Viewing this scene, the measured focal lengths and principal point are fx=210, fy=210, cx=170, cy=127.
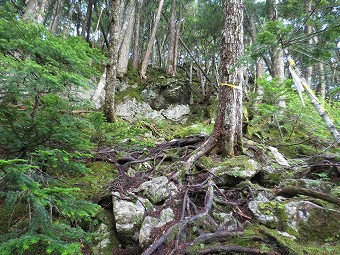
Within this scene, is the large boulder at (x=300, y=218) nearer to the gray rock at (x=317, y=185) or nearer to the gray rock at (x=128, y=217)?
the gray rock at (x=317, y=185)

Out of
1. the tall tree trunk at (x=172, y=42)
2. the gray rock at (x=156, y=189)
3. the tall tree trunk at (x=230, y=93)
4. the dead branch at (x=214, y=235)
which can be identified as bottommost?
the dead branch at (x=214, y=235)

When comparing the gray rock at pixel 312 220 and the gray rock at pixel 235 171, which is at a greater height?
the gray rock at pixel 235 171

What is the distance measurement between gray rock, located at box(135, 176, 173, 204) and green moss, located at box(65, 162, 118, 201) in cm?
79

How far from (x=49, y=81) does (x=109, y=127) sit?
133cm

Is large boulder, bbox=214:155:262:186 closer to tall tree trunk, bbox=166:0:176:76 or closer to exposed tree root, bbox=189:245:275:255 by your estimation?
exposed tree root, bbox=189:245:275:255

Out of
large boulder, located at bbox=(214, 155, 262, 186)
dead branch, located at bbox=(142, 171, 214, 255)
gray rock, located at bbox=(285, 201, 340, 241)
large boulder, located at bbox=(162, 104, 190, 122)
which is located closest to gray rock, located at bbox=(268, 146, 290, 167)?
large boulder, located at bbox=(214, 155, 262, 186)

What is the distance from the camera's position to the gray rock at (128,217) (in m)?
2.95

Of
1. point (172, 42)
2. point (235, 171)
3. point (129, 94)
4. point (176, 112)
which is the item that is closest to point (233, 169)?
point (235, 171)

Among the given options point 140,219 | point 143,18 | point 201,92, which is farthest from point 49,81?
point 143,18

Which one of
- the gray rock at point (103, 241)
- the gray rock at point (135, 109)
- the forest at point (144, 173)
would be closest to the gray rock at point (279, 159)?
the forest at point (144, 173)

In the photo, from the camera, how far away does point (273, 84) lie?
6480 mm

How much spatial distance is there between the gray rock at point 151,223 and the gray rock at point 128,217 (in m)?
0.16

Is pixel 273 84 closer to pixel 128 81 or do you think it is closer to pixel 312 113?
pixel 312 113

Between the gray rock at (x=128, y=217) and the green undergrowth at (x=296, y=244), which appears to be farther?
the gray rock at (x=128, y=217)
